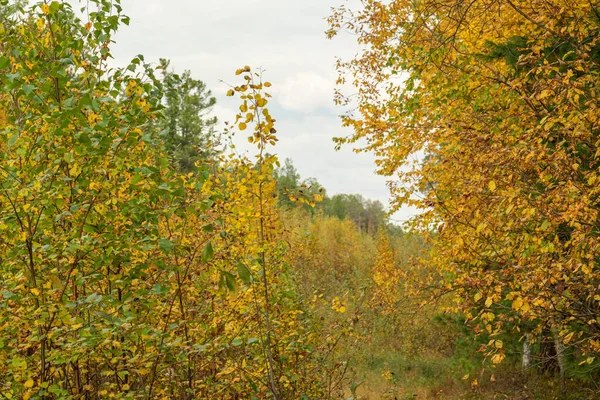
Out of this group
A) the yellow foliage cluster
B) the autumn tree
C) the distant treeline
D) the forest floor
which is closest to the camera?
the yellow foliage cluster

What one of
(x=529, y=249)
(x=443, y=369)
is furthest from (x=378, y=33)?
(x=443, y=369)

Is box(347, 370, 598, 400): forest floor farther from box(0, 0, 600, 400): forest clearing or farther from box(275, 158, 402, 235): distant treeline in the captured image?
box(275, 158, 402, 235): distant treeline

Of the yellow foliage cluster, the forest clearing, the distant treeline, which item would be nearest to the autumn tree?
the forest clearing

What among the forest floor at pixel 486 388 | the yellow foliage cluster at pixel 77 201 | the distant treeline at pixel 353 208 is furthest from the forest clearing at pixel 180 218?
the distant treeline at pixel 353 208

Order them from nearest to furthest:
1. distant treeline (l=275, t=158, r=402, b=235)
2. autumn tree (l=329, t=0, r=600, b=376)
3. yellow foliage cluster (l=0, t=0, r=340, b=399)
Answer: yellow foliage cluster (l=0, t=0, r=340, b=399) < autumn tree (l=329, t=0, r=600, b=376) < distant treeline (l=275, t=158, r=402, b=235)

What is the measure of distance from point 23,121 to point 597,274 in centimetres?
442

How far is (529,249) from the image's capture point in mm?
4832

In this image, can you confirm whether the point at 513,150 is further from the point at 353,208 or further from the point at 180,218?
the point at 353,208

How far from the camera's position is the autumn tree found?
14.0 ft

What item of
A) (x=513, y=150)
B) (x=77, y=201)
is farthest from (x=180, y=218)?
(x=513, y=150)

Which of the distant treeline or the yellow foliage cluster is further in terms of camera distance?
the distant treeline

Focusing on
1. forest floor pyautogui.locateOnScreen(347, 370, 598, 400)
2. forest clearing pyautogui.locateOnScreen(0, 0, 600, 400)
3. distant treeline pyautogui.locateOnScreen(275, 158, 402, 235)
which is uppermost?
distant treeline pyautogui.locateOnScreen(275, 158, 402, 235)

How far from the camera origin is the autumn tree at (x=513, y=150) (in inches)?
168

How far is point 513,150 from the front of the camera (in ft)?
14.4
